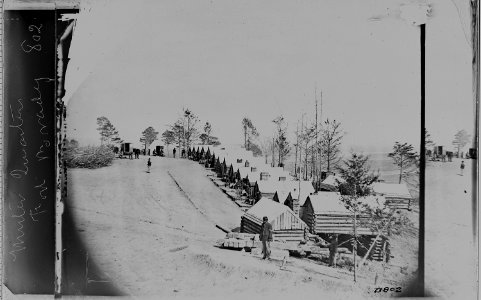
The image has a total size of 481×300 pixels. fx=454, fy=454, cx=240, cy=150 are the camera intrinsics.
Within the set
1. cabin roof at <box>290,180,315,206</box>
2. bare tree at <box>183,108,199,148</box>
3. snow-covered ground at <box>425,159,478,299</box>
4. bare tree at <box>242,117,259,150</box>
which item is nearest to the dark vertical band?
snow-covered ground at <box>425,159,478,299</box>

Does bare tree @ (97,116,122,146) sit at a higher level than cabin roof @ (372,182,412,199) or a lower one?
higher

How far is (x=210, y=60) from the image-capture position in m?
3.30

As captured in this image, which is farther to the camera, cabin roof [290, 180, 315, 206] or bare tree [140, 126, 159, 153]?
cabin roof [290, 180, 315, 206]

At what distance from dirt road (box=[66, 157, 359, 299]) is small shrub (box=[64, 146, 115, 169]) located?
5 cm

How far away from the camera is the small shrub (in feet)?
10.7

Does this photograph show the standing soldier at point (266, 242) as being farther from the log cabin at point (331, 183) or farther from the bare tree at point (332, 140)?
the bare tree at point (332, 140)

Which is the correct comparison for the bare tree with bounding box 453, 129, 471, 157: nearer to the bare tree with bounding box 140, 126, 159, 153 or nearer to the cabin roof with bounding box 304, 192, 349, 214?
the cabin roof with bounding box 304, 192, 349, 214

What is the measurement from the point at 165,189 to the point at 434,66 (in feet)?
7.18

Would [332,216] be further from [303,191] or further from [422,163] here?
[422,163]

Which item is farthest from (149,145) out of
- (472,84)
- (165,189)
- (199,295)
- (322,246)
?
(472,84)

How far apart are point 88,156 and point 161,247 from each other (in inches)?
33.4

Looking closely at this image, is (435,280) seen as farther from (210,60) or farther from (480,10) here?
(210,60)

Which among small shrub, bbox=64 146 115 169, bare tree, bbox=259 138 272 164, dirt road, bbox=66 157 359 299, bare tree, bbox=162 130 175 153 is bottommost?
dirt road, bbox=66 157 359 299

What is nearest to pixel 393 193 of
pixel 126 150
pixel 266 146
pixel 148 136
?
pixel 266 146
